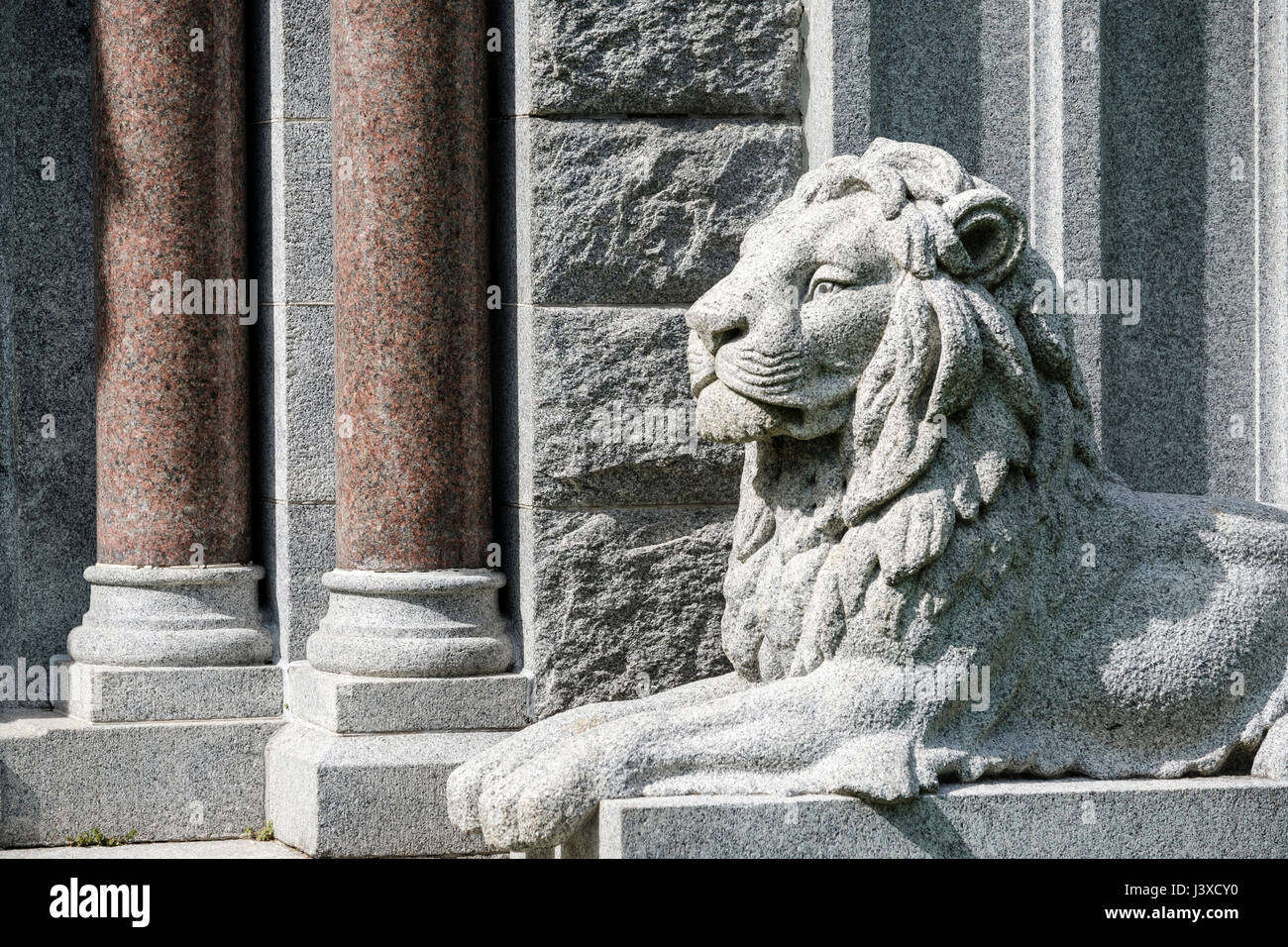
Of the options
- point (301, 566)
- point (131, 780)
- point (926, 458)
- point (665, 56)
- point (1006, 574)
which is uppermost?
point (665, 56)

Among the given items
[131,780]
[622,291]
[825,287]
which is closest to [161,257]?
[622,291]

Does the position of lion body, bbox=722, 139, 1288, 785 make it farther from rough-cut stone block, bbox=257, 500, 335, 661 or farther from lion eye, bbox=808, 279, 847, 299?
rough-cut stone block, bbox=257, 500, 335, 661

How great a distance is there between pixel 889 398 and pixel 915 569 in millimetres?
426

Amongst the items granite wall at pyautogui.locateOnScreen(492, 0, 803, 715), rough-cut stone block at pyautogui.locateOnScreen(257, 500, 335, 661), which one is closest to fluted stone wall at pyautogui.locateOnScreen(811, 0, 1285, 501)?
granite wall at pyautogui.locateOnScreen(492, 0, 803, 715)

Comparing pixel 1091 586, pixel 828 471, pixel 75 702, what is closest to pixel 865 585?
pixel 828 471

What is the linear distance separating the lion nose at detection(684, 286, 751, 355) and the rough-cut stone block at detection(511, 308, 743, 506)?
115 cm

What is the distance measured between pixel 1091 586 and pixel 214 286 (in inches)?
121

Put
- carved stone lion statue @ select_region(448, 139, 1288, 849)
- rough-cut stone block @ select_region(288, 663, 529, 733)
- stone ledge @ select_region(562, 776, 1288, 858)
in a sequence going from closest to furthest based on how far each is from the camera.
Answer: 1. stone ledge @ select_region(562, 776, 1288, 858)
2. carved stone lion statue @ select_region(448, 139, 1288, 849)
3. rough-cut stone block @ select_region(288, 663, 529, 733)

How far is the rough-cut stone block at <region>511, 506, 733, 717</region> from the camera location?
566cm

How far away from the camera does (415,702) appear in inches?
219

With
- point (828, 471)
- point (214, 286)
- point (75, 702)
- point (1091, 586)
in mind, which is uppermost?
point (214, 286)

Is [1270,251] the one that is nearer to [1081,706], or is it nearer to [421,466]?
[1081,706]

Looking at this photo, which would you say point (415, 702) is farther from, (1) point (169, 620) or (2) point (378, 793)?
(1) point (169, 620)

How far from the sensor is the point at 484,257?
18.9 feet
